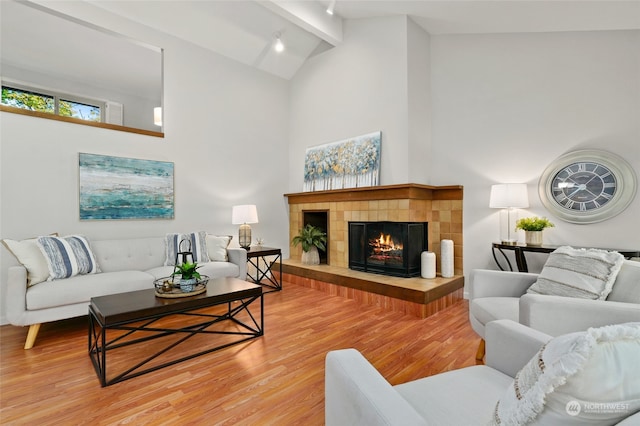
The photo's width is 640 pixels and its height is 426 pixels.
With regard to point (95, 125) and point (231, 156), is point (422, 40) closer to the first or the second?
point (231, 156)

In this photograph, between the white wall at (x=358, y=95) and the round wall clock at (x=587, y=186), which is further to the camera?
the white wall at (x=358, y=95)

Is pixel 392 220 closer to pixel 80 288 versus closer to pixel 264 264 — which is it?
pixel 264 264

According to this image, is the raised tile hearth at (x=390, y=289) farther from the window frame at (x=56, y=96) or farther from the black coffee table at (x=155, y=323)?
the window frame at (x=56, y=96)

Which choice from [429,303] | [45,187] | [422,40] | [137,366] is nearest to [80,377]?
[137,366]

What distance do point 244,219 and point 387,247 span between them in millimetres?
2019

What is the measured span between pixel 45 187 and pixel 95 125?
A: 2.84 ft

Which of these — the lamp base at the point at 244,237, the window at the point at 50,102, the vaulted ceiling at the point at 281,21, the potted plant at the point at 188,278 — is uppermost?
the vaulted ceiling at the point at 281,21

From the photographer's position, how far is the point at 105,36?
3.99 m

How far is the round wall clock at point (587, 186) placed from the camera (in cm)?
309

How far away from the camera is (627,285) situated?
183 cm

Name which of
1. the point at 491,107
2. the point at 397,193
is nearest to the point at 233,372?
the point at 397,193

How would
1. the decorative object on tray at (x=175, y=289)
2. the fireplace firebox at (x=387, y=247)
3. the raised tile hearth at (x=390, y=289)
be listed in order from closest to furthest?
1. the decorative object on tray at (x=175, y=289)
2. the raised tile hearth at (x=390, y=289)
3. the fireplace firebox at (x=387, y=247)

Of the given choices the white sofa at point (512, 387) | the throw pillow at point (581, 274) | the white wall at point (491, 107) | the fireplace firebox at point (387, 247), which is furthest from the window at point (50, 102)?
the throw pillow at point (581, 274)

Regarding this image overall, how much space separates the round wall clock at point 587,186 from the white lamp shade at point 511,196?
263 mm
